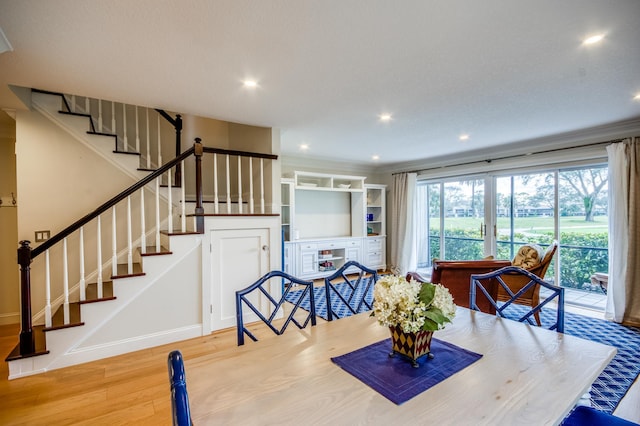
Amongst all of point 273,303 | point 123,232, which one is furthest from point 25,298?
point 273,303

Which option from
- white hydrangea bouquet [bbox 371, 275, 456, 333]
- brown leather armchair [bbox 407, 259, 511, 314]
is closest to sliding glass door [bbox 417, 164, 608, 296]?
brown leather armchair [bbox 407, 259, 511, 314]

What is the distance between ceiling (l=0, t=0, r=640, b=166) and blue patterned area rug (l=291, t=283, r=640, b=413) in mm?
2404

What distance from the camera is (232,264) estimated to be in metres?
3.45

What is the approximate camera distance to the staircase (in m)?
2.56

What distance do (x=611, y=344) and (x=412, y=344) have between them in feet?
10.5

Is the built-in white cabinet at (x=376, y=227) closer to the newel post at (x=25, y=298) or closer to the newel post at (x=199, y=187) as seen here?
the newel post at (x=199, y=187)

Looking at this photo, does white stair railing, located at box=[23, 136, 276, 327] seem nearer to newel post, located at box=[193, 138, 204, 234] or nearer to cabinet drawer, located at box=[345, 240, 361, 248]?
newel post, located at box=[193, 138, 204, 234]

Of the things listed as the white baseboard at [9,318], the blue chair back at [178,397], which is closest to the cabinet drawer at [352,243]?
the white baseboard at [9,318]

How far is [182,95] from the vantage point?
279 cm

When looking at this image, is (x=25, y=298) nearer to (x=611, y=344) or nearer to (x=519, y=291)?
(x=519, y=291)

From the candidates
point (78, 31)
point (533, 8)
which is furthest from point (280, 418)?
point (78, 31)

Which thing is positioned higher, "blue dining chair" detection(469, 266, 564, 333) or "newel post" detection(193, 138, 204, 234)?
"newel post" detection(193, 138, 204, 234)

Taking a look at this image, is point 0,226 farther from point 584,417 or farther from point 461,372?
point 584,417

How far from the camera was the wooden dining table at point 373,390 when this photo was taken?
0.89 metres
